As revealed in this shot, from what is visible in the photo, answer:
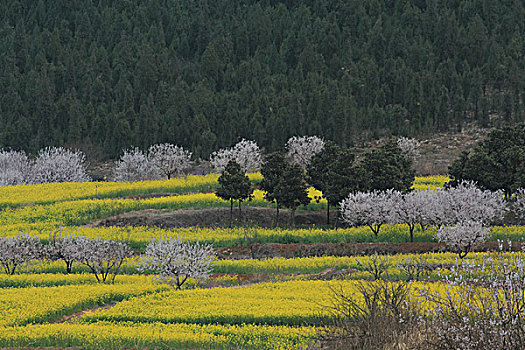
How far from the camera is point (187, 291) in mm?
37906

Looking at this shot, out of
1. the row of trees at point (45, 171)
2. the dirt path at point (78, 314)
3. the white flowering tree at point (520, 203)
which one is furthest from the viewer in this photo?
the row of trees at point (45, 171)

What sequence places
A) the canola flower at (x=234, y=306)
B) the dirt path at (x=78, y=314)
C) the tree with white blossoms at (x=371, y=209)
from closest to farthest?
the canola flower at (x=234, y=306) < the dirt path at (x=78, y=314) < the tree with white blossoms at (x=371, y=209)

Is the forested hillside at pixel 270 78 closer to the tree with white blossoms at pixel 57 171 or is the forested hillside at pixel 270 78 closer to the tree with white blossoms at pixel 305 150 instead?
the tree with white blossoms at pixel 305 150

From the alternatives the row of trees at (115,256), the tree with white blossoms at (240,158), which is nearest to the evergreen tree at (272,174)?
the row of trees at (115,256)

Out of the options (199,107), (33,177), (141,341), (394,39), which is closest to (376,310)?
(141,341)

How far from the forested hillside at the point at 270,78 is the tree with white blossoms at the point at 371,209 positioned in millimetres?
62148

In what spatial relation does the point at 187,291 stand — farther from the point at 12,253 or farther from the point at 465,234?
the point at 465,234

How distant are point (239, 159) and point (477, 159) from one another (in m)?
33.8

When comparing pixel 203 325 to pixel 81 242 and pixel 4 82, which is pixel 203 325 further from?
pixel 4 82

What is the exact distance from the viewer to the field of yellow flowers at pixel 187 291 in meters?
27.4

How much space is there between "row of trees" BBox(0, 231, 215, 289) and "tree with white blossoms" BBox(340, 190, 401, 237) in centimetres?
1692

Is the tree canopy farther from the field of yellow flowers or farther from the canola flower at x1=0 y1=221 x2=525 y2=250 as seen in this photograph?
the field of yellow flowers

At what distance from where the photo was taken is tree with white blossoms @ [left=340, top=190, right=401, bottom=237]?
56.9m

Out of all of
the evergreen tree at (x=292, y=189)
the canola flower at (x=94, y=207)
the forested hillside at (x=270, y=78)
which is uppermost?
the forested hillside at (x=270, y=78)
